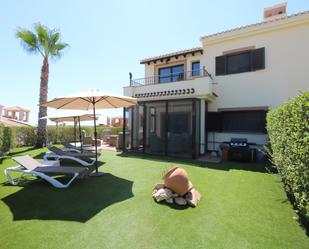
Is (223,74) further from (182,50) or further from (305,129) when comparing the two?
(305,129)

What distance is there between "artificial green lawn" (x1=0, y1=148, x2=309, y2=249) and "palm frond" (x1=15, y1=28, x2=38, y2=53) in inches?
560

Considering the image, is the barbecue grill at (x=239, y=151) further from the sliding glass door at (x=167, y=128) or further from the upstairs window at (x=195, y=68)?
the upstairs window at (x=195, y=68)

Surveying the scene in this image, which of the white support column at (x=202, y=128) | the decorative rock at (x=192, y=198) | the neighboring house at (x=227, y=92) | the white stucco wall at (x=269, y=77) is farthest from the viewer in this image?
the white support column at (x=202, y=128)

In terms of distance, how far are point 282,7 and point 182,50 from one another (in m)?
8.65

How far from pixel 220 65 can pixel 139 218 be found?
1281 centimetres

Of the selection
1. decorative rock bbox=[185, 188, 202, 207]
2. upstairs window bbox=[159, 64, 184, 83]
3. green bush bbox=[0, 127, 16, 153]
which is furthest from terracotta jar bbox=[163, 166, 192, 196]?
green bush bbox=[0, 127, 16, 153]

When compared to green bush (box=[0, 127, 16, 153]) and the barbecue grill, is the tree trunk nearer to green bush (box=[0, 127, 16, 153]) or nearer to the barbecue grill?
green bush (box=[0, 127, 16, 153])

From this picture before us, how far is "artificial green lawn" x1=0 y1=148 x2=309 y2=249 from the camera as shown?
11.2 ft

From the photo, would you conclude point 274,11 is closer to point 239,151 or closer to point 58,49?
point 239,151

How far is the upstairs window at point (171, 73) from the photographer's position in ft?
52.5

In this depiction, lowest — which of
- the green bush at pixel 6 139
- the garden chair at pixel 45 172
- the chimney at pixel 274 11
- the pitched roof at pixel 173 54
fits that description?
the garden chair at pixel 45 172

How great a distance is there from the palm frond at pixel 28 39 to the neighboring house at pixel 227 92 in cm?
970

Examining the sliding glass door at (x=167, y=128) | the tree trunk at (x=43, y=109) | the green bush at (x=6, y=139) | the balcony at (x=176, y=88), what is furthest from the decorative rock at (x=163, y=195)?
the tree trunk at (x=43, y=109)

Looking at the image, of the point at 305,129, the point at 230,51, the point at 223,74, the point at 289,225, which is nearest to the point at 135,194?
the point at 289,225
